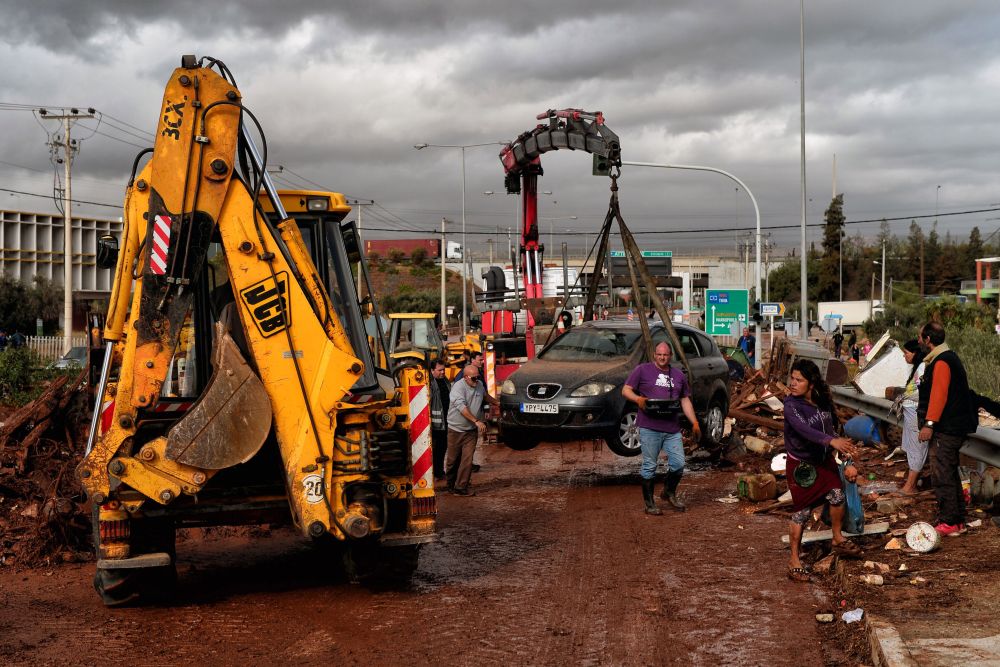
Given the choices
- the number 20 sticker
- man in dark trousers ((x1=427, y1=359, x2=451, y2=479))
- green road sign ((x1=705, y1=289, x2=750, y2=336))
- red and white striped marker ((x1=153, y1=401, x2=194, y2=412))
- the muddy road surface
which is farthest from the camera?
green road sign ((x1=705, y1=289, x2=750, y2=336))

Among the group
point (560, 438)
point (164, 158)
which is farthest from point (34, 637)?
point (560, 438)

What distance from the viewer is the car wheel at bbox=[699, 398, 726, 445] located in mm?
13898

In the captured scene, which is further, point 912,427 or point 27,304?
point 27,304

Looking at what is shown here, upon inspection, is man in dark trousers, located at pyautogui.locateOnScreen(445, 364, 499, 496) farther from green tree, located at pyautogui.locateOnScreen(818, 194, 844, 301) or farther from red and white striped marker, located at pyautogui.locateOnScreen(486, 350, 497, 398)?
green tree, located at pyautogui.locateOnScreen(818, 194, 844, 301)

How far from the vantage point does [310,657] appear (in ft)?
20.0

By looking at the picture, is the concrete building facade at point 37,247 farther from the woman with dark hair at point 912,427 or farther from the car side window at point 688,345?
the woman with dark hair at point 912,427

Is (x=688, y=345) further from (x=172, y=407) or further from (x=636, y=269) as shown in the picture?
(x=172, y=407)

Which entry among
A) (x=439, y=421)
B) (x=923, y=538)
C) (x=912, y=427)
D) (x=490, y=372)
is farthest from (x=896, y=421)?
(x=490, y=372)

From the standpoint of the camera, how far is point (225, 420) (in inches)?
263

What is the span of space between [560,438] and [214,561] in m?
4.98

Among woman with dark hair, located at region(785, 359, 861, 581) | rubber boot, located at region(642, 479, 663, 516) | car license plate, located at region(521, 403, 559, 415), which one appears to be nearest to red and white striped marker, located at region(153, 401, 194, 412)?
woman with dark hair, located at region(785, 359, 861, 581)

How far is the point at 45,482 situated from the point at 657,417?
5.99 m

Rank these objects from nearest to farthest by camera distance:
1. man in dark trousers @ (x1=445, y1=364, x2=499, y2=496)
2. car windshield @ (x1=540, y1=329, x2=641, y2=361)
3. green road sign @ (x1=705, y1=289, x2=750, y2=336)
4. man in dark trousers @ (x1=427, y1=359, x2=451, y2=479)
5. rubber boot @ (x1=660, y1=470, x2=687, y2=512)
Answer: rubber boot @ (x1=660, y1=470, x2=687, y2=512)
man in dark trousers @ (x1=445, y1=364, x2=499, y2=496)
man in dark trousers @ (x1=427, y1=359, x2=451, y2=479)
car windshield @ (x1=540, y1=329, x2=641, y2=361)
green road sign @ (x1=705, y1=289, x2=750, y2=336)

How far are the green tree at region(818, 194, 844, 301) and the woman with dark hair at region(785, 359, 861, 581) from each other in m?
93.2
